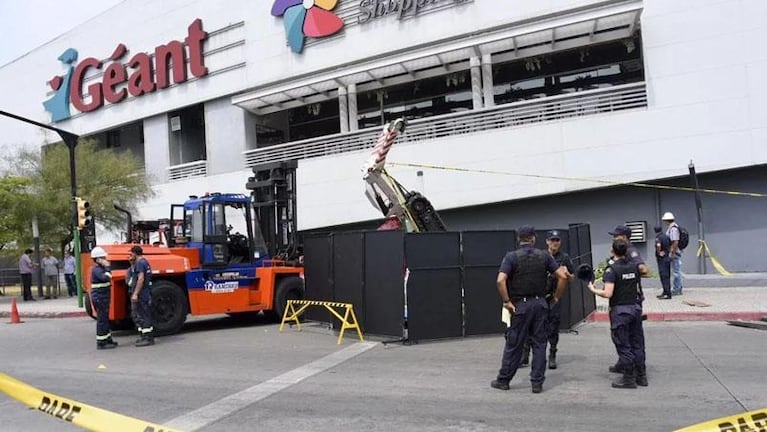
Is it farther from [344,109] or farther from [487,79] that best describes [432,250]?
[344,109]

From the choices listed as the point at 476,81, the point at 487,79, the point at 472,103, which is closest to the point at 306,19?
the point at 472,103

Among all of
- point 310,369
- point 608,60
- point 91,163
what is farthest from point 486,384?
point 91,163

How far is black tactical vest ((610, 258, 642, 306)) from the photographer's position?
23.3 ft

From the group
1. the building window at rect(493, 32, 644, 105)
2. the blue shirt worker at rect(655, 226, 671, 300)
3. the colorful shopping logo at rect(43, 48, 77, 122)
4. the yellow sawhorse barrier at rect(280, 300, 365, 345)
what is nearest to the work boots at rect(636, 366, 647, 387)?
the yellow sawhorse barrier at rect(280, 300, 365, 345)

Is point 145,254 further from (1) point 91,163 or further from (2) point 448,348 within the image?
(1) point 91,163

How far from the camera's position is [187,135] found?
30.8m

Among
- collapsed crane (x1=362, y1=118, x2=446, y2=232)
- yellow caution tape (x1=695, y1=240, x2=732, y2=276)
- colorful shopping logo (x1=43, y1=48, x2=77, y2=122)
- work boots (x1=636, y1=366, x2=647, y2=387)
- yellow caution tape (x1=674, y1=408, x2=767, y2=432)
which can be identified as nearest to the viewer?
yellow caution tape (x1=674, y1=408, x2=767, y2=432)

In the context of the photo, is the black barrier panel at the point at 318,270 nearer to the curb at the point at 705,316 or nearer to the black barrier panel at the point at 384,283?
the black barrier panel at the point at 384,283

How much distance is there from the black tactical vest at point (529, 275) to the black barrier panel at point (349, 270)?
166 inches

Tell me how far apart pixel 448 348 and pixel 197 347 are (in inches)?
172

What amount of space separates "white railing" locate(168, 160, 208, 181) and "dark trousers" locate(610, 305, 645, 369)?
76.2 feet

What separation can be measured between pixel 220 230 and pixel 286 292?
6.28 ft

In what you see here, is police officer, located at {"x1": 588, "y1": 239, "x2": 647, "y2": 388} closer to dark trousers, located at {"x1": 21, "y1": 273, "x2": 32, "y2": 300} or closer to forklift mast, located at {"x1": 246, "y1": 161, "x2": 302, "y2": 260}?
forklift mast, located at {"x1": 246, "y1": 161, "x2": 302, "y2": 260}

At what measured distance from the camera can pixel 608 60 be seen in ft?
71.5
